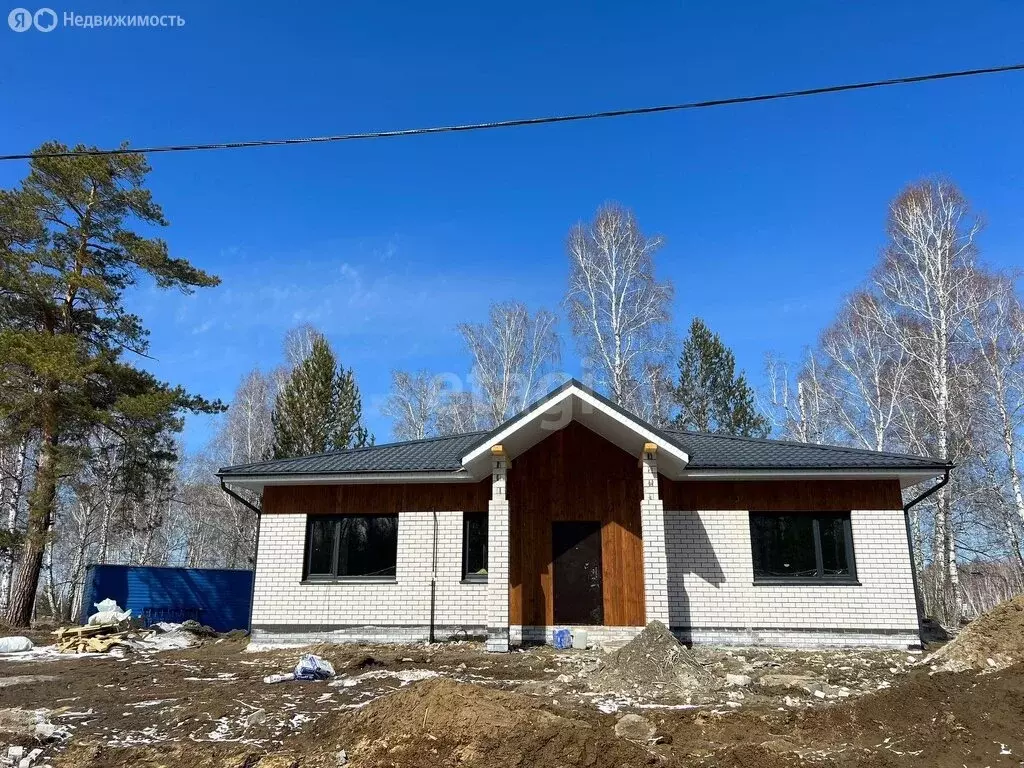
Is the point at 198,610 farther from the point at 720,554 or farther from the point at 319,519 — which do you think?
the point at 720,554

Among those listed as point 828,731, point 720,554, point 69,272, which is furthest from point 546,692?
point 69,272

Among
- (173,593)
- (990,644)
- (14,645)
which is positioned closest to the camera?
(990,644)

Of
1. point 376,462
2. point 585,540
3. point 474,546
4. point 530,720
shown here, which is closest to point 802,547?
point 585,540

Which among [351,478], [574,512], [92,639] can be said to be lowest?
[92,639]

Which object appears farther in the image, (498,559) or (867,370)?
(867,370)

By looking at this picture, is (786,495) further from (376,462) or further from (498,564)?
(376,462)

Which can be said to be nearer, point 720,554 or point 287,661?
point 287,661

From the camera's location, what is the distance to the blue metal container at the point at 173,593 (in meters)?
16.5

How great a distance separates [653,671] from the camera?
8031mm

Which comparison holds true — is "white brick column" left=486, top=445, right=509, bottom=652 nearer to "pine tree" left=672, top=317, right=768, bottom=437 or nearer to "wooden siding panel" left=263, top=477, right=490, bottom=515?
"wooden siding panel" left=263, top=477, right=490, bottom=515

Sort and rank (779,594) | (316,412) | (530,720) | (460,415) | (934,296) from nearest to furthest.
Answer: (530,720), (779,594), (934,296), (316,412), (460,415)

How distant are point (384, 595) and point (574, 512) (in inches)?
149

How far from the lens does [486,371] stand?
28.3 metres

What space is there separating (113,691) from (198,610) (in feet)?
31.6
